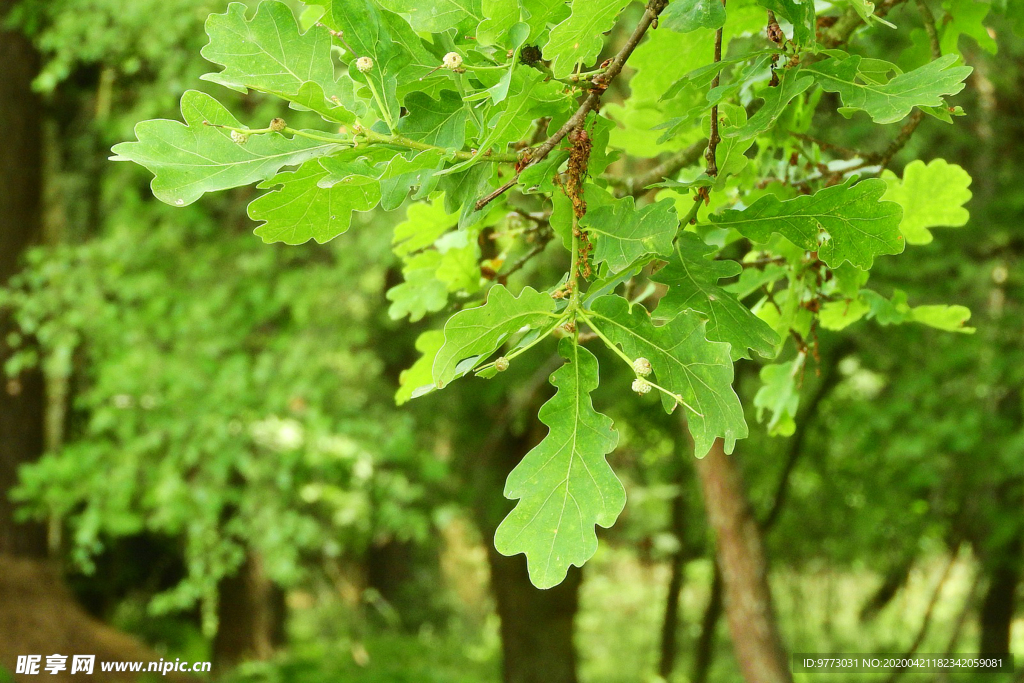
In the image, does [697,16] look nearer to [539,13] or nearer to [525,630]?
[539,13]

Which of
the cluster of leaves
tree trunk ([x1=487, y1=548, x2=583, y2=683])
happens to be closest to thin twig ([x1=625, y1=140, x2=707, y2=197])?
the cluster of leaves

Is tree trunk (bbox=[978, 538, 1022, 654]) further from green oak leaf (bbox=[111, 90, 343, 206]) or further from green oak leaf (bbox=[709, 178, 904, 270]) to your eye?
green oak leaf (bbox=[111, 90, 343, 206])

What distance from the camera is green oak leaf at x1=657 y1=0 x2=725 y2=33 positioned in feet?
2.99

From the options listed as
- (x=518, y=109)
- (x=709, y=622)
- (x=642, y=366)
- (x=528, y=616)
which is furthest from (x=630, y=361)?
(x=709, y=622)

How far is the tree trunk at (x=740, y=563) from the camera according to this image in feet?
13.6

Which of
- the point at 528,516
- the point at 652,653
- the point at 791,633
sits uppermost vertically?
the point at 528,516

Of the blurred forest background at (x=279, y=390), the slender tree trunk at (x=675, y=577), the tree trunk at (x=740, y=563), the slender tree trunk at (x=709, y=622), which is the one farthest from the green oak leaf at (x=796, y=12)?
the slender tree trunk at (x=709, y=622)

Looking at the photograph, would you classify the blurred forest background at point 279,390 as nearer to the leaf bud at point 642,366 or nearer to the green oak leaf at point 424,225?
the green oak leaf at point 424,225

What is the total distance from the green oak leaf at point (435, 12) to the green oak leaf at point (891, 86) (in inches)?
15.8

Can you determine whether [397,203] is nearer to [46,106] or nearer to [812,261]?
[812,261]

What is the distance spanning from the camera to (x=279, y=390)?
4773 mm

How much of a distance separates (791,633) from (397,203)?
11.5 metres

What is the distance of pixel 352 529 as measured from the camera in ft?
25.3

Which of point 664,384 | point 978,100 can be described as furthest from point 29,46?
point 664,384
